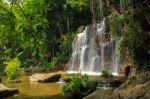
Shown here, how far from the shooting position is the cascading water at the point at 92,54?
88.9 ft

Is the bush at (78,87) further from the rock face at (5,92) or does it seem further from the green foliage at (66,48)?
the green foliage at (66,48)

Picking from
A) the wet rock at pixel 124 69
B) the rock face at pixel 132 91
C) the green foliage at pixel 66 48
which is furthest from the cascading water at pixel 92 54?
the rock face at pixel 132 91

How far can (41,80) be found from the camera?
22344 millimetres

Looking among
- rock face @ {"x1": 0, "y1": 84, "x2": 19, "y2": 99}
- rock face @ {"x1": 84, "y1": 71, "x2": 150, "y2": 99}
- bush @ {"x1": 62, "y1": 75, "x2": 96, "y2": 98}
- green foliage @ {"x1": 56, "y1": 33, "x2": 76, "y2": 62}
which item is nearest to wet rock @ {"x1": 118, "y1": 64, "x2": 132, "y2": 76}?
bush @ {"x1": 62, "y1": 75, "x2": 96, "y2": 98}

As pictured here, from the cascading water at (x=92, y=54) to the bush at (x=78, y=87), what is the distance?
951 centimetres

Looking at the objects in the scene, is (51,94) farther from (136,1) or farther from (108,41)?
(108,41)

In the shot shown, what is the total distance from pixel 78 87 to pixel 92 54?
1435 cm

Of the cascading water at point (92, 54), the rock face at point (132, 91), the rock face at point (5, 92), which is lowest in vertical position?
the rock face at point (5, 92)

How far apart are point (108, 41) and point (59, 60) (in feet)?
25.0

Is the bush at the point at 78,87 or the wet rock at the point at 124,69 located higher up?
the wet rock at the point at 124,69

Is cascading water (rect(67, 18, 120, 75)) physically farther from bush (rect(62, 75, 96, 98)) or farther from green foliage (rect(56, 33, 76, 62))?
bush (rect(62, 75, 96, 98))

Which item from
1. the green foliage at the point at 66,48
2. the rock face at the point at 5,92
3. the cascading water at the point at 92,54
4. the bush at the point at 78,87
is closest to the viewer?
the bush at the point at 78,87

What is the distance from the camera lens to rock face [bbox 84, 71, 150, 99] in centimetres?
886

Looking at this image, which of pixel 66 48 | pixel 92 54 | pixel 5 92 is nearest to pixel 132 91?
pixel 5 92
